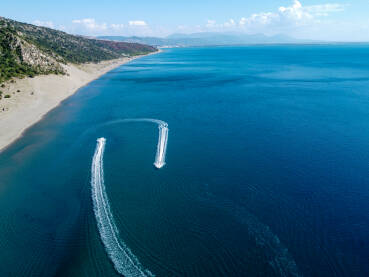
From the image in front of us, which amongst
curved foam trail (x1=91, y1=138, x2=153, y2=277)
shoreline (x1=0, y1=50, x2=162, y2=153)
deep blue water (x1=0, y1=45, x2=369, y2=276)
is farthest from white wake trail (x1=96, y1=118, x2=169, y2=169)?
shoreline (x1=0, y1=50, x2=162, y2=153)

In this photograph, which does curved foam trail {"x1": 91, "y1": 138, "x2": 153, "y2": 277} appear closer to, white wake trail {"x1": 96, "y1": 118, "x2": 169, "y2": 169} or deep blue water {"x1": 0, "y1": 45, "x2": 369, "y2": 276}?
deep blue water {"x1": 0, "y1": 45, "x2": 369, "y2": 276}

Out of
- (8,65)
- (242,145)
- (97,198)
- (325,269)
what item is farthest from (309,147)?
(8,65)

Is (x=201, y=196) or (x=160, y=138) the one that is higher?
(x=160, y=138)

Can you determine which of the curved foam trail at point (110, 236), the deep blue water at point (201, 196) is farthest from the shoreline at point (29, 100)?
the curved foam trail at point (110, 236)

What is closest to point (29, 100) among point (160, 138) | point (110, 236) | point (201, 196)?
point (160, 138)

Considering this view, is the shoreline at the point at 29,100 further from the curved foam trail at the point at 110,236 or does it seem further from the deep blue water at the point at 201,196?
the curved foam trail at the point at 110,236

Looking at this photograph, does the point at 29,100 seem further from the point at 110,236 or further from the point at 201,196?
the point at 201,196
